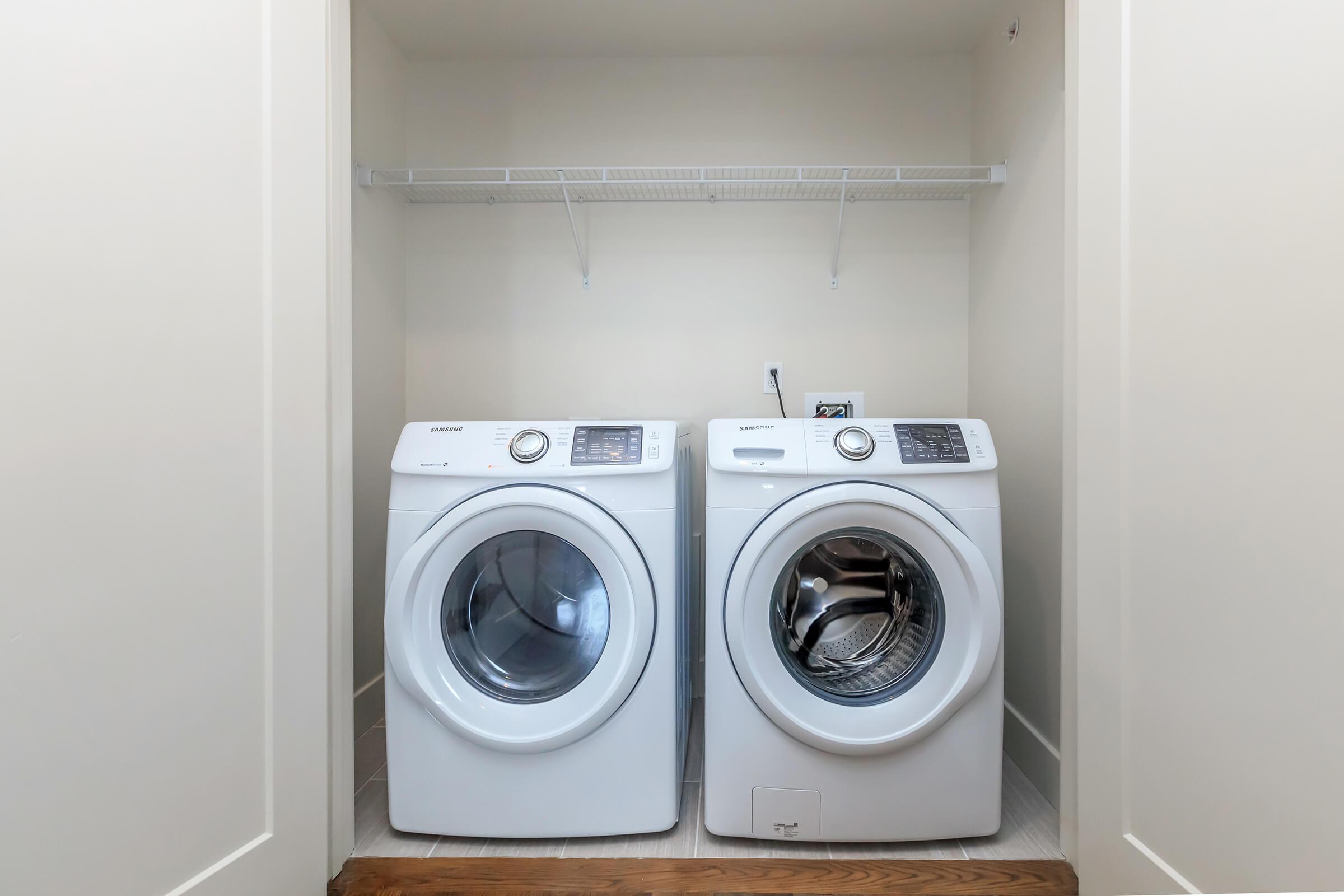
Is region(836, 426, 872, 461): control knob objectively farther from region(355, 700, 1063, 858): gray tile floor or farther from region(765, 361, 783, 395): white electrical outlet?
region(355, 700, 1063, 858): gray tile floor

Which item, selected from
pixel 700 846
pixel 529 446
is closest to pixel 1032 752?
pixel 700 846

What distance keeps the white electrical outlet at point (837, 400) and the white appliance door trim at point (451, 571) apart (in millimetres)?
971

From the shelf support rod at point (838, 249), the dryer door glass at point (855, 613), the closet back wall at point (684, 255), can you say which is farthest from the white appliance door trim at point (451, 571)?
the shelf support rod at point (838, 249)

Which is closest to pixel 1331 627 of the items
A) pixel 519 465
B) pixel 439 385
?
pixel 519 465

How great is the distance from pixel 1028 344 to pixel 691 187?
1.07 m

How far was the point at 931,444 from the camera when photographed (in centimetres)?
138

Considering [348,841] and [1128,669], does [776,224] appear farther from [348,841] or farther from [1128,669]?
[348,841]

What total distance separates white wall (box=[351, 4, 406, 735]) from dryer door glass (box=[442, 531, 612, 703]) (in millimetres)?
585

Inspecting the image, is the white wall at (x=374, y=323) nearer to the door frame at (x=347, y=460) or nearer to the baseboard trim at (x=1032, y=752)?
the door frame at (x=347, y=460)

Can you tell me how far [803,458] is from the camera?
1.36 m

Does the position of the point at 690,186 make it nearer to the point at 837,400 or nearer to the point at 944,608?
the point at 837,400

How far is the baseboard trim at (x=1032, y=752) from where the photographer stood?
153 cm

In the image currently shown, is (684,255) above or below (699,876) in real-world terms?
above

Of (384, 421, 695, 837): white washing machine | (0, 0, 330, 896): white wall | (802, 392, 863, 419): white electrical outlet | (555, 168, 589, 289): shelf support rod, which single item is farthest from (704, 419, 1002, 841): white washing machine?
(555, 168, 589, 289): shelf support rod
